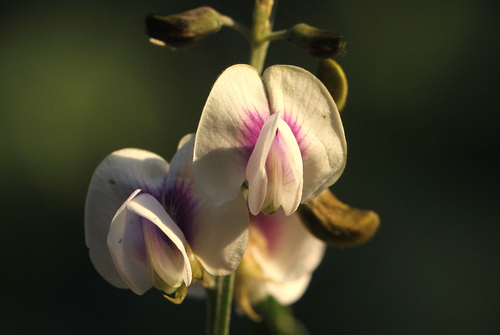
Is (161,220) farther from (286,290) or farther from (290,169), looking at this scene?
(286,290)

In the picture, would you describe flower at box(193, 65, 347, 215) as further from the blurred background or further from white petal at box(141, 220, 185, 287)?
the blurred background

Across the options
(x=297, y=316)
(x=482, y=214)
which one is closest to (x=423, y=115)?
(x=482, y=214)

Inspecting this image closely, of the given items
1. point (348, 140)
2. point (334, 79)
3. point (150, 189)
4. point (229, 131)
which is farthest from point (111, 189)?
point (348, 140)

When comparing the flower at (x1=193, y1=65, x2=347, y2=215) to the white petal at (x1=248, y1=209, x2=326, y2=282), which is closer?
the flower at (x1=193, y1=65, x2=347, y2=215)

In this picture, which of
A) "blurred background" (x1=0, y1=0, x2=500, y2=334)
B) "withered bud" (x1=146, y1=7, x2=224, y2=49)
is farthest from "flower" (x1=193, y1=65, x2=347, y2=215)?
"blurred background" (x1=0, y1=0, x2=500, y2=334)

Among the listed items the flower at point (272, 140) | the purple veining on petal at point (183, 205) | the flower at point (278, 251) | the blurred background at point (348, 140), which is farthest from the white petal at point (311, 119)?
the blurred background at point (348, 140)

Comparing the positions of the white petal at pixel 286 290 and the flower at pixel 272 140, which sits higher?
the flower at pixel 272 140

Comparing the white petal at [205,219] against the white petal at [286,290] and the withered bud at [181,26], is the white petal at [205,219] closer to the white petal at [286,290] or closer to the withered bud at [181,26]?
the withered bud at [181,26]
